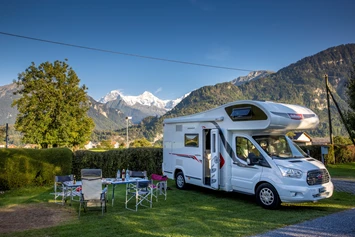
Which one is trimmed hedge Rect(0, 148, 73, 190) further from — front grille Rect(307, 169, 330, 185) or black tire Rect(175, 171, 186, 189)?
front grille Rect(307, 169, 330, 185)

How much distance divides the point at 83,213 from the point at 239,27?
19976 millimetres

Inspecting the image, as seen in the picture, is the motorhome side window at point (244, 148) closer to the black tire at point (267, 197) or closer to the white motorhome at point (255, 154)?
the white motorhome at point (255, 154)

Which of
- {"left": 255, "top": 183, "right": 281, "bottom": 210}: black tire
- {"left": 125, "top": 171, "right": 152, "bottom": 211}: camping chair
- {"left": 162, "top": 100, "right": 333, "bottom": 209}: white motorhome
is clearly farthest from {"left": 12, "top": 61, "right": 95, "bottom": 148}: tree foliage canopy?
{"left": 255, "top": 183, "right": 281, "bottom": 210}: black tire

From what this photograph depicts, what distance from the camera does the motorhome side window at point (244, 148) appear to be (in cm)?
854

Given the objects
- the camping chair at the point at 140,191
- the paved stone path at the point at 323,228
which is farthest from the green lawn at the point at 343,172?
the camping chair at the point at 140,191

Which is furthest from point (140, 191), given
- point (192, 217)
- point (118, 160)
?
point (118, 160)

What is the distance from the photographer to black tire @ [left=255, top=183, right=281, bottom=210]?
7746 mm

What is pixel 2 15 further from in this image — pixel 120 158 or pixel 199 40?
pixel 199 40

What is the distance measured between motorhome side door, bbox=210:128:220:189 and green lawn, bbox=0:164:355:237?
0.60 meters

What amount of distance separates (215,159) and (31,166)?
7742 mm

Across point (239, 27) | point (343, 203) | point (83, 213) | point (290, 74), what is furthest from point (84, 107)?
point (290, 74)

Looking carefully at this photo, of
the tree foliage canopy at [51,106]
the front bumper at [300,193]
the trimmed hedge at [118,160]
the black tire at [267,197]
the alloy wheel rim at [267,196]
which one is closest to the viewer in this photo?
the front bumper at [300,193]

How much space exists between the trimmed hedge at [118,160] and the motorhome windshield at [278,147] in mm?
7777

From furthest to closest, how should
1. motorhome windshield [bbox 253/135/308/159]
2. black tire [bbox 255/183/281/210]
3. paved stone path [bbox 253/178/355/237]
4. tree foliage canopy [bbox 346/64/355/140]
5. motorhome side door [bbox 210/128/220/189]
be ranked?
tree foliage canopy [bbox 346/64/355/140]
motorhome side door [bbox 210/128/220/189]
motorhome windshield [bbox 253/135/308/159]
black tire [bbox 255/183/281/210]
paved stone path [bbox 253/178/355/237]
